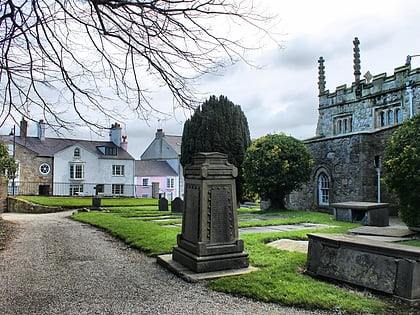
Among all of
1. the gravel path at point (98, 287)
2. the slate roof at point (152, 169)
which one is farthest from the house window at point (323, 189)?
the slate roof at point (152, 169)

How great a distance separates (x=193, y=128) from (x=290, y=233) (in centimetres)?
1832

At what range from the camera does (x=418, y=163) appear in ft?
27.2

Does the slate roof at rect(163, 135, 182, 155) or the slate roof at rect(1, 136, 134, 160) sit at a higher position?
the slate roof at rect(163, 135, 182, 155)

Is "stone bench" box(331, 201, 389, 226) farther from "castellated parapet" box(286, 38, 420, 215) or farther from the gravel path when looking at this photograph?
the gravel path

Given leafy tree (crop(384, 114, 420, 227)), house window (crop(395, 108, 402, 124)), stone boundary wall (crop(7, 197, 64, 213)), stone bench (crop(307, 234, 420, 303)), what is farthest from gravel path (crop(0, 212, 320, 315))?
house window (crop(395, 108, 402, 124))

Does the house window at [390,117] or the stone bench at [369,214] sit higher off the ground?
the house window at [390,117]

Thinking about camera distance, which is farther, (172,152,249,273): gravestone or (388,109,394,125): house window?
(388,109,394,125): house window

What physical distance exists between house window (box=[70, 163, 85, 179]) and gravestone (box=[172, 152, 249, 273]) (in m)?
33.7

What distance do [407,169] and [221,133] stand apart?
17816mm

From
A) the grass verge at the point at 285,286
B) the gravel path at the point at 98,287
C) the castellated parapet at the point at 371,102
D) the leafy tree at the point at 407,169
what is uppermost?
the castellated parapet at the point at 371,102

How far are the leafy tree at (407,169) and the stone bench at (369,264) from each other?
4.13m

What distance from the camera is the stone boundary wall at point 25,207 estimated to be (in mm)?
21344

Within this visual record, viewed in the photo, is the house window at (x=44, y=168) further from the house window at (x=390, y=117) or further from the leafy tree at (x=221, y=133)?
the house window at (x=390, y=117)

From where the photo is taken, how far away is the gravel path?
4385 millimetres
